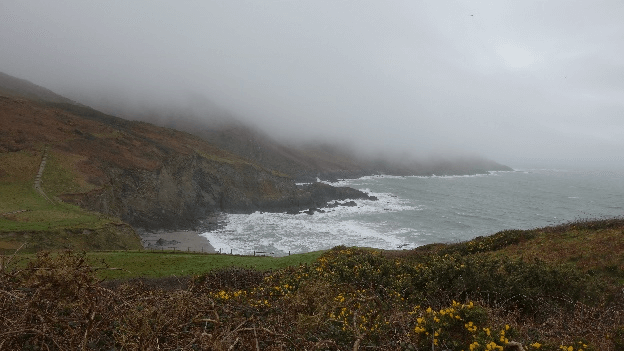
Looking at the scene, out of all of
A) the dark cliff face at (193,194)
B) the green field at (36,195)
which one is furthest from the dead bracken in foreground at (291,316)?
the dark cliff face at (193,194)

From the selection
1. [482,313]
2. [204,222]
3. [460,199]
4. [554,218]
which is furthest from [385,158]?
[482,313]

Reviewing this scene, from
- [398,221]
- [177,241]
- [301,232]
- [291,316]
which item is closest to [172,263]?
[291,316]

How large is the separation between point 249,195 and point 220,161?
11.0 meters

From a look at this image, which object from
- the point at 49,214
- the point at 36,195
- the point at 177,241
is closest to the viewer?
the point at 49,214

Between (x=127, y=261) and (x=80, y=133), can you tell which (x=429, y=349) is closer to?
(x=127, y=261)

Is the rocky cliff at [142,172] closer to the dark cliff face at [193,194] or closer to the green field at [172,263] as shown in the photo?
the dark cliff face at [193,194]

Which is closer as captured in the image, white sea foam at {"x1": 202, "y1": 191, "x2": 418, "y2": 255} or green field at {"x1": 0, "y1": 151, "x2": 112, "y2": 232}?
green field at {"x1": 0, "y1": 151, "x2": 112, "y2": 232}

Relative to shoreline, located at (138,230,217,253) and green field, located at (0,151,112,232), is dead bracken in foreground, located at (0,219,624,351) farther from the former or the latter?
shoreline, located at (138,230,217,253)

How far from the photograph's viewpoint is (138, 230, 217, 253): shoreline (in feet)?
152

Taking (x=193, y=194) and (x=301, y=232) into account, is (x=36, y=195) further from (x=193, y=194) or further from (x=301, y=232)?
(x=301, y=232)

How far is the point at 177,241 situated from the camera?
50125 millimetres

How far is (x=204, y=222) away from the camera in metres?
62.8

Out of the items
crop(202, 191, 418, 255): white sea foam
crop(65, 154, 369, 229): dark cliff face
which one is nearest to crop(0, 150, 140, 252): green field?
crop(65, 154, 369, 229): dark cliff face

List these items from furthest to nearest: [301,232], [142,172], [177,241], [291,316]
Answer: [142,172]
[301,232]
[177,241]
[291,316]
